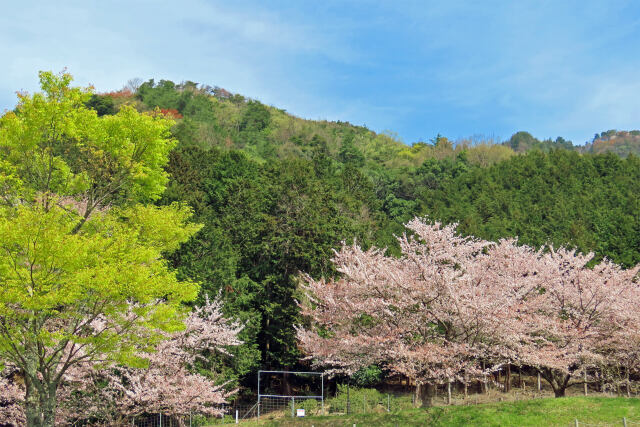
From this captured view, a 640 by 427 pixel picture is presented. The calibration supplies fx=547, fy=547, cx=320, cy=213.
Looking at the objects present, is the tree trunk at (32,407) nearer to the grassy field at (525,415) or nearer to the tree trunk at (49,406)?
the tree trunk at (49,406)

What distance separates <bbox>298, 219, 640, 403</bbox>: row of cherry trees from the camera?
17484mm

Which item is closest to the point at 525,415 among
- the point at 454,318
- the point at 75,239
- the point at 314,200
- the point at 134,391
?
the point at 454,318

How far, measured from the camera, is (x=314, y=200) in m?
37.7

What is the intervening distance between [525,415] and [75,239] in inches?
570

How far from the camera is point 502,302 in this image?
56.6ft

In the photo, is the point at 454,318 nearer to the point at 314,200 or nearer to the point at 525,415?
the point at 525,415

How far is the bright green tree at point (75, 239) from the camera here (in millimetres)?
12508

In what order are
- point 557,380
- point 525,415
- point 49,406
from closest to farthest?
point 49,406
point 525,415
point 557,380

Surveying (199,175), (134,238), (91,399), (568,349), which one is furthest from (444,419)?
(199,175)

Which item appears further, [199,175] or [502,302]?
[199,175]

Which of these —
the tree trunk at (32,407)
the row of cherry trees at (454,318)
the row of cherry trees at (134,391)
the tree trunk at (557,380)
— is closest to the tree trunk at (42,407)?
the tree trunk at (32,407)

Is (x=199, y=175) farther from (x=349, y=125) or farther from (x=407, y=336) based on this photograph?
(x=349, y=125)

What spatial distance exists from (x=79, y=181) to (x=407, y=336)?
11.7m

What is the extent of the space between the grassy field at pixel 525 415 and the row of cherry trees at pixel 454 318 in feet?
3.88
